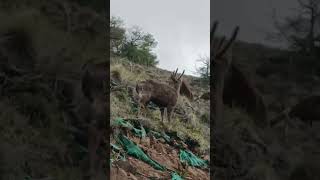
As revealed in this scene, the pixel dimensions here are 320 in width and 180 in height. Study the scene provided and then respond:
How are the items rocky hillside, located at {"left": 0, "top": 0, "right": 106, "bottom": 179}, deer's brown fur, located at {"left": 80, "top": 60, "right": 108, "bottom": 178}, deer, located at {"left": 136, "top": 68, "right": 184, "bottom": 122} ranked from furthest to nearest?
deer, located at {"left": 136, "top": 68, "right": 184, "bottom": 122}, deer's brown fur, located at {"left": 80, "top": 60, "right": 108, "bottom": 178}, rocky hillside, located at {"left": 0, "top": 0, "right": 106, "bottom": 179}

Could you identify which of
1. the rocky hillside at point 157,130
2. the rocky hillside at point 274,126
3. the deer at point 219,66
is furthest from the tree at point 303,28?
the rocky hillside at point 157,130

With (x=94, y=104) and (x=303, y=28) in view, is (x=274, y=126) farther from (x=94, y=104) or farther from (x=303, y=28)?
(x=94, y=104)

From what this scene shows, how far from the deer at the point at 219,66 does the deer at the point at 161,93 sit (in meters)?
0.37

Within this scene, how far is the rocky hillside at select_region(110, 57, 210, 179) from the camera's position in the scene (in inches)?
202

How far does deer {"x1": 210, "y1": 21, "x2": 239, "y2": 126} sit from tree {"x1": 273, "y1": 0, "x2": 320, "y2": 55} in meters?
A: 0.47

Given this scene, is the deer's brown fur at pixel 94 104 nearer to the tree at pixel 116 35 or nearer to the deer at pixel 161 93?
the tree at pixel 116 35

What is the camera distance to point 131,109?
17.0 ft

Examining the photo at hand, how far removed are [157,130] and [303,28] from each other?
5.69 feet

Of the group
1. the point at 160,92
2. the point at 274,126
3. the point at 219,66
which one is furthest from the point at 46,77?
the point at 274,126

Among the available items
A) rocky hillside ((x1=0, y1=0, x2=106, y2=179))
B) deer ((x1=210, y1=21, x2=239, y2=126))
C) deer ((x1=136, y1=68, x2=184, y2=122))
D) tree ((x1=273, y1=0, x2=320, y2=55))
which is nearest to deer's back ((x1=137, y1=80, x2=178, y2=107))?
deer ((x1=136, y1=68, x2=184, y2=122))

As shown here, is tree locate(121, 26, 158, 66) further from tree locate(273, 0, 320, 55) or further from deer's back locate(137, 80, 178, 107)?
tree locate(273, 0, 320, 55)

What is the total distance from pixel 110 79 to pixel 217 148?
1218mm

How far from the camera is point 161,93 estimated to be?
5305 mm

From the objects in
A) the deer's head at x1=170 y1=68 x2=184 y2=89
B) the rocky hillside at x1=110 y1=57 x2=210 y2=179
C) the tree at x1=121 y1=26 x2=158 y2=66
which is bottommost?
the rocky hillside at x1=110 y1=57 x2=210 y2=179
